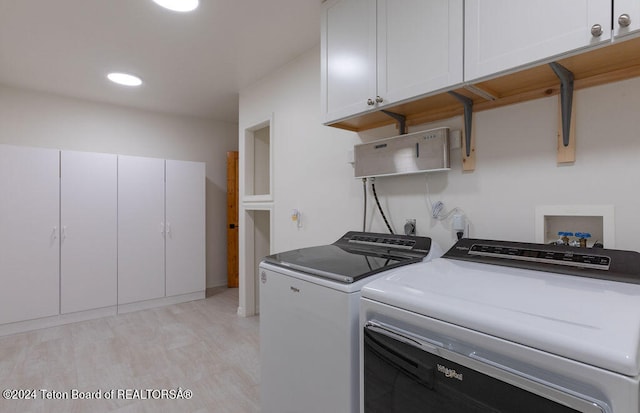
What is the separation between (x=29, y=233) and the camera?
10.5 feet

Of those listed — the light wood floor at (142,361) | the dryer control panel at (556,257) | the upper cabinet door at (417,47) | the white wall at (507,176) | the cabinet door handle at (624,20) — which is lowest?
the light wood floor at (142,361)

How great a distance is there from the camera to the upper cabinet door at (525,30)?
0.98m

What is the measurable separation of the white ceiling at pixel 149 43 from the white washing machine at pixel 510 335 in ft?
6.13

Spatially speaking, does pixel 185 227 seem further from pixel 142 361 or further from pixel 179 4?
pixel 179 4

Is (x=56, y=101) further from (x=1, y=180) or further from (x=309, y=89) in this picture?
(x=309, y=89)

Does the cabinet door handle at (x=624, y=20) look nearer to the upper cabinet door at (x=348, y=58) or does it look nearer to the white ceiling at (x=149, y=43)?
the upper cabinet door at (x=348, y=58)

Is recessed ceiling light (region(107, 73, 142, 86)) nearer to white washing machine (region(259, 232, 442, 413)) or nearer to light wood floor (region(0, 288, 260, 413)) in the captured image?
light wood floor (region(0, 288, 260, 413))

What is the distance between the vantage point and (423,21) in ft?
4.53

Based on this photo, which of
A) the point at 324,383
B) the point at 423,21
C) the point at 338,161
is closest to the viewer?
the point at 324,383

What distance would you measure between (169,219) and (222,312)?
1335mm

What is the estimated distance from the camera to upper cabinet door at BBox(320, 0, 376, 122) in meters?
1.61

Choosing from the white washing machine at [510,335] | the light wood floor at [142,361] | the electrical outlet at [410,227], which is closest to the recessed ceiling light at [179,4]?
the electrical outlet at [410,227]

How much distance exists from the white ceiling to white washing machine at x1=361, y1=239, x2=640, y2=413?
187 centimetres

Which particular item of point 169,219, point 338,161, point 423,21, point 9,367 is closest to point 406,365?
point 423,21
